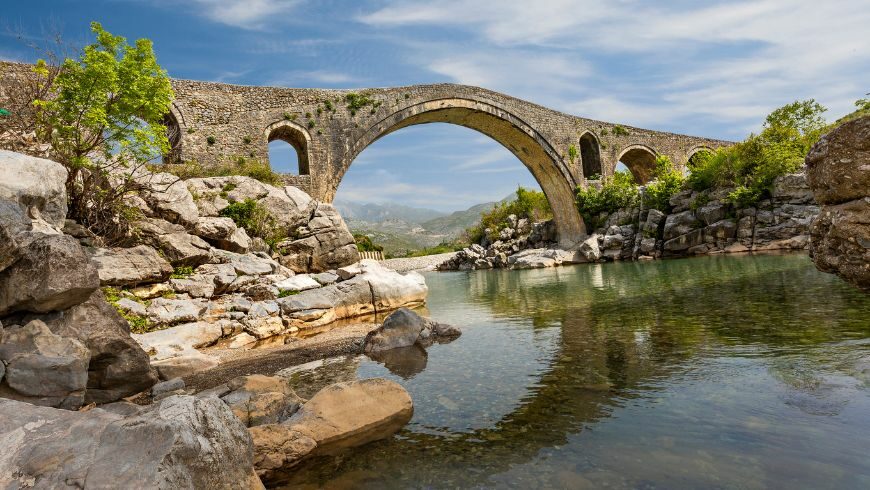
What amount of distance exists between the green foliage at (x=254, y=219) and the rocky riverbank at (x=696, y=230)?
17435 mm

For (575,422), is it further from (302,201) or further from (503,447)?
(302,201)

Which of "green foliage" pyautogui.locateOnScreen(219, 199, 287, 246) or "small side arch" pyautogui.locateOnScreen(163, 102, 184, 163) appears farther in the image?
"small side arch" pyautogui.locateOnScreen(163, 102, 184, 163)

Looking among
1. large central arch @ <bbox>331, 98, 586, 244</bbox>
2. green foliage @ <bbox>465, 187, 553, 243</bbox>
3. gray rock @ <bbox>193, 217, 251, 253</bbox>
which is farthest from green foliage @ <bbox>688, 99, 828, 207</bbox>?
gray rock @ <bbox>193, 217, 251, 253</bbox>

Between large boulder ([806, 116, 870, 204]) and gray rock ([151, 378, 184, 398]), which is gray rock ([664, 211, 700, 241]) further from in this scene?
gray rock ([151, 378, 184, 398])

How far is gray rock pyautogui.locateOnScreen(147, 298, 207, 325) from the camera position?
9.52m

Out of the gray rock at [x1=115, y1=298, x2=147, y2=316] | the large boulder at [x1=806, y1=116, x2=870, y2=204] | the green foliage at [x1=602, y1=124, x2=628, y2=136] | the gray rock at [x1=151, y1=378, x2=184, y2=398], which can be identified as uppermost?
A: the green foliage at [x1=602, y1=124, x2=628, y2=136]

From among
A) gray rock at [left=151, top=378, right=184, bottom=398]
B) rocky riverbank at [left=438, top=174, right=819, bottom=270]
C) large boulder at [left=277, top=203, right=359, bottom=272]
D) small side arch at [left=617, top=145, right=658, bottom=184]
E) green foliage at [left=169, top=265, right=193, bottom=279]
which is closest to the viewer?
gray rock at [left=151, top=378, right=184, bottom=398]

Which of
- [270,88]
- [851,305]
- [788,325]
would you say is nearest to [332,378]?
[788,325]

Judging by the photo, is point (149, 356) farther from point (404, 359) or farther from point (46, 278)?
point (404, 359)

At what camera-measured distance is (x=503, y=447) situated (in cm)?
398

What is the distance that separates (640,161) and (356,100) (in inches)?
1040

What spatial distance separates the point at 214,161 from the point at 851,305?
21.4m

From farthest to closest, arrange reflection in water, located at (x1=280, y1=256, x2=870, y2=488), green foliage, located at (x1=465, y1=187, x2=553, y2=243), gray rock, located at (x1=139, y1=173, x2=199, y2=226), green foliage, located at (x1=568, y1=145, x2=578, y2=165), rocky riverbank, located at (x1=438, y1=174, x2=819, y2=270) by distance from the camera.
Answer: green foliage, located at (x1=465, y1=187, x2=553, y2=243) → green foliage, located at (x1=568, y1=145, x2=578, y2=165) → rocky riverbank, located at (x1=438, y1=174, x2=819, y2=270) → gray rock, located at (x1=139, y1=173, x2=199, y2=226) → reflection in water, located at (x1=280, y1=256, x2=870, y2=488)

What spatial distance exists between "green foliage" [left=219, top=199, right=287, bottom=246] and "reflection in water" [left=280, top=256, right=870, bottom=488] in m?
9.82
